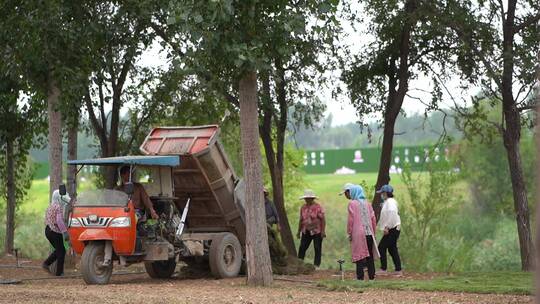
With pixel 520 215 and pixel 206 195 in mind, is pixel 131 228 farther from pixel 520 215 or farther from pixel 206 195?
pixel 520 215

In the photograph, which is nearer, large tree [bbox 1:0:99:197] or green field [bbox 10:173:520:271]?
large tree [bbox 1:0:99:197]

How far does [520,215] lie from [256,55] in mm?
7847

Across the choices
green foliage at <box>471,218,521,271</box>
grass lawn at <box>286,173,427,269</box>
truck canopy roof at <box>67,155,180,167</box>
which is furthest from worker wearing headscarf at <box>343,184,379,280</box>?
green foliage at <box>471,218,521,271</box>

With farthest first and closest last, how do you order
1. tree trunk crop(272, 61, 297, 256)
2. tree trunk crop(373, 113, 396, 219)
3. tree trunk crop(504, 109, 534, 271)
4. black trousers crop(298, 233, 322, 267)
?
tree trunk crop(272, 61, 297, 256), tree trunk crop(373, 113, 396, 219), black trousers crop(298, 233, 322, 267), tree trunk crop(504, 109, 534, 271)

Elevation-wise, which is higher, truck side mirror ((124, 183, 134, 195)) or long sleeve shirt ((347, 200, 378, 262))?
truck side mirror ((124, 183, 134, 195))

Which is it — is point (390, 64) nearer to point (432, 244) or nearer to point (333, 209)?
point (432, 244)

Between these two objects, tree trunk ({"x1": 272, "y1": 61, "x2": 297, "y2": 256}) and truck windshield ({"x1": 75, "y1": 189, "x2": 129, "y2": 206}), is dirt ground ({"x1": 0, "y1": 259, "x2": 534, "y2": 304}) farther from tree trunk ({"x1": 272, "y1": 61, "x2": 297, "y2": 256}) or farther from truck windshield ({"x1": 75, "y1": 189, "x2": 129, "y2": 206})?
tree trunk ({"x1": 272, "y1": 61, "x2": 297, "y2": 256})

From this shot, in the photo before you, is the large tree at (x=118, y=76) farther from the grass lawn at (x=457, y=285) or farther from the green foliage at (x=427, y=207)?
the green foliage at (x=427, y=207)

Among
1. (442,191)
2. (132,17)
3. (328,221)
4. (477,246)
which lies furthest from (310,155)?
(132,17)

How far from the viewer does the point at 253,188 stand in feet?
55.1

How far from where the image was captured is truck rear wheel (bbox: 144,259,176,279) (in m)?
19.5

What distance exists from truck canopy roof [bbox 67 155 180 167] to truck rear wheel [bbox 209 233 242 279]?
188 centimetres

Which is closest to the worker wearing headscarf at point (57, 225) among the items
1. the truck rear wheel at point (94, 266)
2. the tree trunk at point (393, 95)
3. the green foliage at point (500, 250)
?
the truck rear wheel at point (94, 266)

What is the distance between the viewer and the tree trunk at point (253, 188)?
1662cm
